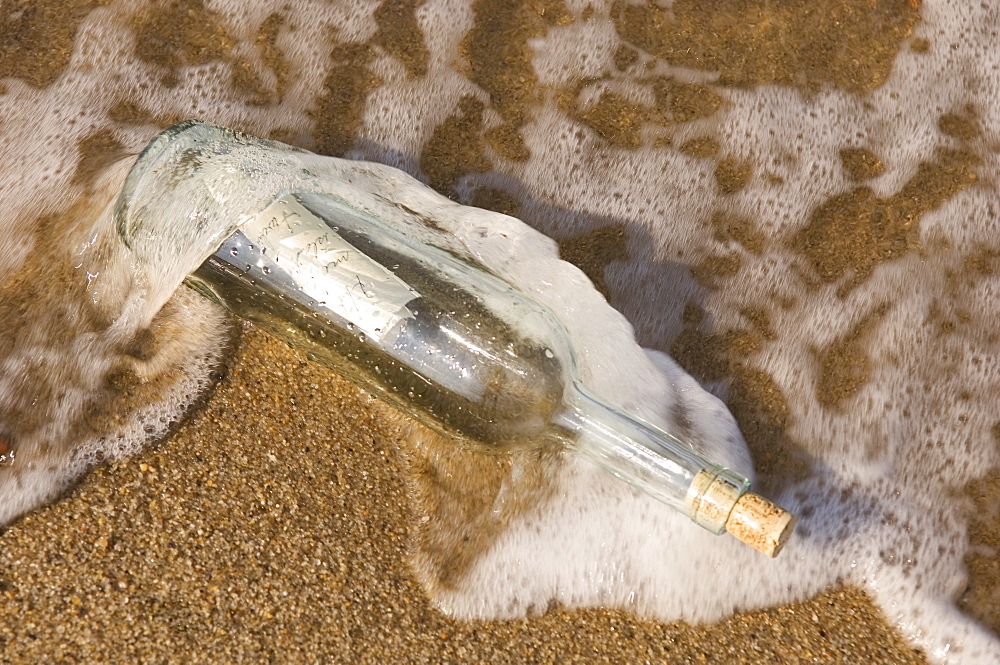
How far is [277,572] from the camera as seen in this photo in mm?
1755

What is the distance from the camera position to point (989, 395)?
82.4 inches

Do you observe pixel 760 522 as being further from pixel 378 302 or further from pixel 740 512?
pixel 378 302

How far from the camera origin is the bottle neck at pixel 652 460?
1.36 meters

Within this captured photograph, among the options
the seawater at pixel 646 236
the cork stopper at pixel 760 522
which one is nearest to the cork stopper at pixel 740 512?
the cork stopper at pixel 760 522

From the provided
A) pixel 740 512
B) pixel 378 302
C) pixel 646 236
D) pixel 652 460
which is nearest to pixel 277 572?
pixel 378 302

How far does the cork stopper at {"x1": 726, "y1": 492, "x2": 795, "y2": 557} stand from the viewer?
4.34ft

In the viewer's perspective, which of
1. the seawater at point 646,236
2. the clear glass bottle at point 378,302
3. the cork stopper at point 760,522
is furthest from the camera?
the seawater at point 646,236

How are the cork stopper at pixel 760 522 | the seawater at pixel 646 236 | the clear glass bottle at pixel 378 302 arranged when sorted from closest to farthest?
the cork stopper at pixel 760 522
the clear glass bottle at pixel 378 302
the seawater at pixel 646 236

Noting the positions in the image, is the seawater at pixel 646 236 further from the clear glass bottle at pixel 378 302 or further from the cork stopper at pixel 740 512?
the cork stopper at pixel 740 512

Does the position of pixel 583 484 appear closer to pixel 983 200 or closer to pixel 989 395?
pixel 989 395

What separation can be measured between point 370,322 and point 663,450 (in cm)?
69

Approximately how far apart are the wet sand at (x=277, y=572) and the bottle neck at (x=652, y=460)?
20.3 inches

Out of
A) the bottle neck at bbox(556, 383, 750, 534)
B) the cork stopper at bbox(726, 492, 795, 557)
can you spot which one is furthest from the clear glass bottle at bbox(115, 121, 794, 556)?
the cork stopper at bbox(726, 492, 795, 557)

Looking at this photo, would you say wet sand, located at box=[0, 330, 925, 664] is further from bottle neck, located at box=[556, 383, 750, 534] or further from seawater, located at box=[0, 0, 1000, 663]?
bottle neck, located at box=[556, 383, 750, 534]
